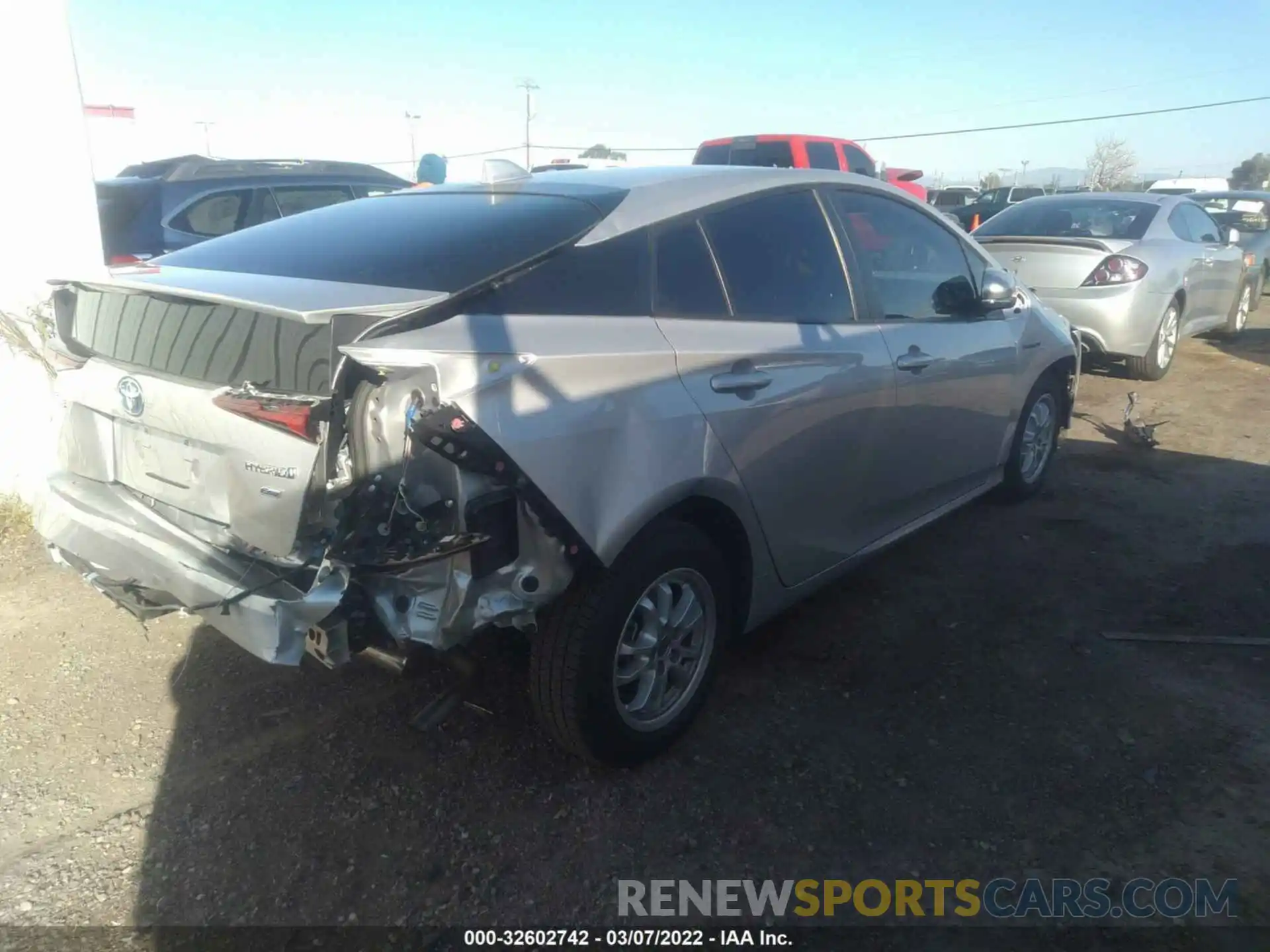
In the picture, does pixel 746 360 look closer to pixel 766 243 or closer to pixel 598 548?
pixel 766 243

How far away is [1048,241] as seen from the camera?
7.70 m

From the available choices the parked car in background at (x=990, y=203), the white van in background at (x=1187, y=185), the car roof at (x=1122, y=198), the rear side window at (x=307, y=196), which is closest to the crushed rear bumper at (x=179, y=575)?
the rear side window at (x=307, y=196)

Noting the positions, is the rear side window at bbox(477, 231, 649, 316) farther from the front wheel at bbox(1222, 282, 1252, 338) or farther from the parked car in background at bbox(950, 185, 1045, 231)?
the parked car in background at bbox(950, 185, 1045, 231)

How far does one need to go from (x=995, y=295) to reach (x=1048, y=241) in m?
4.14

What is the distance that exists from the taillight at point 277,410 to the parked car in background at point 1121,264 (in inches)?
271

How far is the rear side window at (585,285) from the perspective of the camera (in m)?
2.50

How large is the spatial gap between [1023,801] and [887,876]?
572mm

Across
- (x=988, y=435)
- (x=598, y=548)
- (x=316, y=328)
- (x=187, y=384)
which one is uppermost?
(x=316, y=328)

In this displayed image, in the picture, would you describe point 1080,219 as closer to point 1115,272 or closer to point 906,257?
point 1115,272

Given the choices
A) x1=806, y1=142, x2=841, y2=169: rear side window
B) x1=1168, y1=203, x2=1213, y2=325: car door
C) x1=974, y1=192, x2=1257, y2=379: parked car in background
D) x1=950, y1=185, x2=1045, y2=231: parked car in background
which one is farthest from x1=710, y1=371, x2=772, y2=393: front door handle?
x1=950, y1=185, x2=1045, y2=231: parked car in background

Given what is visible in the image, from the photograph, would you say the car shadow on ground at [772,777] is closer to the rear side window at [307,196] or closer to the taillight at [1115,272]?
the taillight at [1115,272]

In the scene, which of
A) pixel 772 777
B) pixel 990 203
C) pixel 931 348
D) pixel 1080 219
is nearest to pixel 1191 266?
pixel 1080 219

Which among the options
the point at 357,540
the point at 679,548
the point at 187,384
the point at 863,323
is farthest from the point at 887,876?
the point at 187,384

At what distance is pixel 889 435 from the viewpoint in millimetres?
3594
